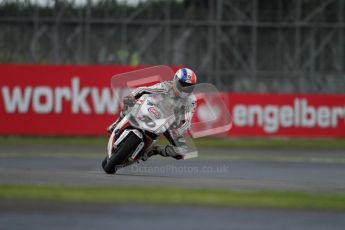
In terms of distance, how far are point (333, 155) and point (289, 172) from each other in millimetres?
5729

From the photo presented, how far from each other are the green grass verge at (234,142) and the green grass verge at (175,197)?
41.2ft

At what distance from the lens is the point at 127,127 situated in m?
12.8

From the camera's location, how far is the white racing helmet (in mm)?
12609

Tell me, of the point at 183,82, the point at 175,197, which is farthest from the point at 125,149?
the point at 175,197

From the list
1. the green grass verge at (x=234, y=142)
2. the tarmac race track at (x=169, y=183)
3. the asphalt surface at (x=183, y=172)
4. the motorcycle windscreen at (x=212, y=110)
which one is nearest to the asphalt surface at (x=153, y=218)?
A: the tarmac race track at (x=169, y=183)

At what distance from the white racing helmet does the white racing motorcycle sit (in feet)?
0.78

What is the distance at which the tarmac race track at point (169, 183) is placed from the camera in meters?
8.83

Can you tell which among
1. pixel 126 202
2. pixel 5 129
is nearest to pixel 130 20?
pixel 5 129

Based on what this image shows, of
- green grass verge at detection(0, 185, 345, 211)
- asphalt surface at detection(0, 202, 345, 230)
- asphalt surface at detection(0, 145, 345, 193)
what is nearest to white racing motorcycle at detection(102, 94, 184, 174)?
asphalt surface at detection(0, 145, 345, 193)

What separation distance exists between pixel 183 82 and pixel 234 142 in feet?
41.2

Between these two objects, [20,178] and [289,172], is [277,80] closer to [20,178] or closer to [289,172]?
[289,172]

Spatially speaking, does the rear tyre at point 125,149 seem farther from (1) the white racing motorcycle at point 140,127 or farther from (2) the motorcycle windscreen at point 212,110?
(2) the motorcycle windscreen at point 212,110

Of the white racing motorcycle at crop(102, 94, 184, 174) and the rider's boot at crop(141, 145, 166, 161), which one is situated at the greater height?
the white racing motorcycle at crop(102, 94, 184, 174)

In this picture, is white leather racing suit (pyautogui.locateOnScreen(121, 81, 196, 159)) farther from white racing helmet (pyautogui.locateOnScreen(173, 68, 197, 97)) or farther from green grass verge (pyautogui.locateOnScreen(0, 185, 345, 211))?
green grass verge (pyautogui.locateOnScreen(0, 185, 345, 211))
